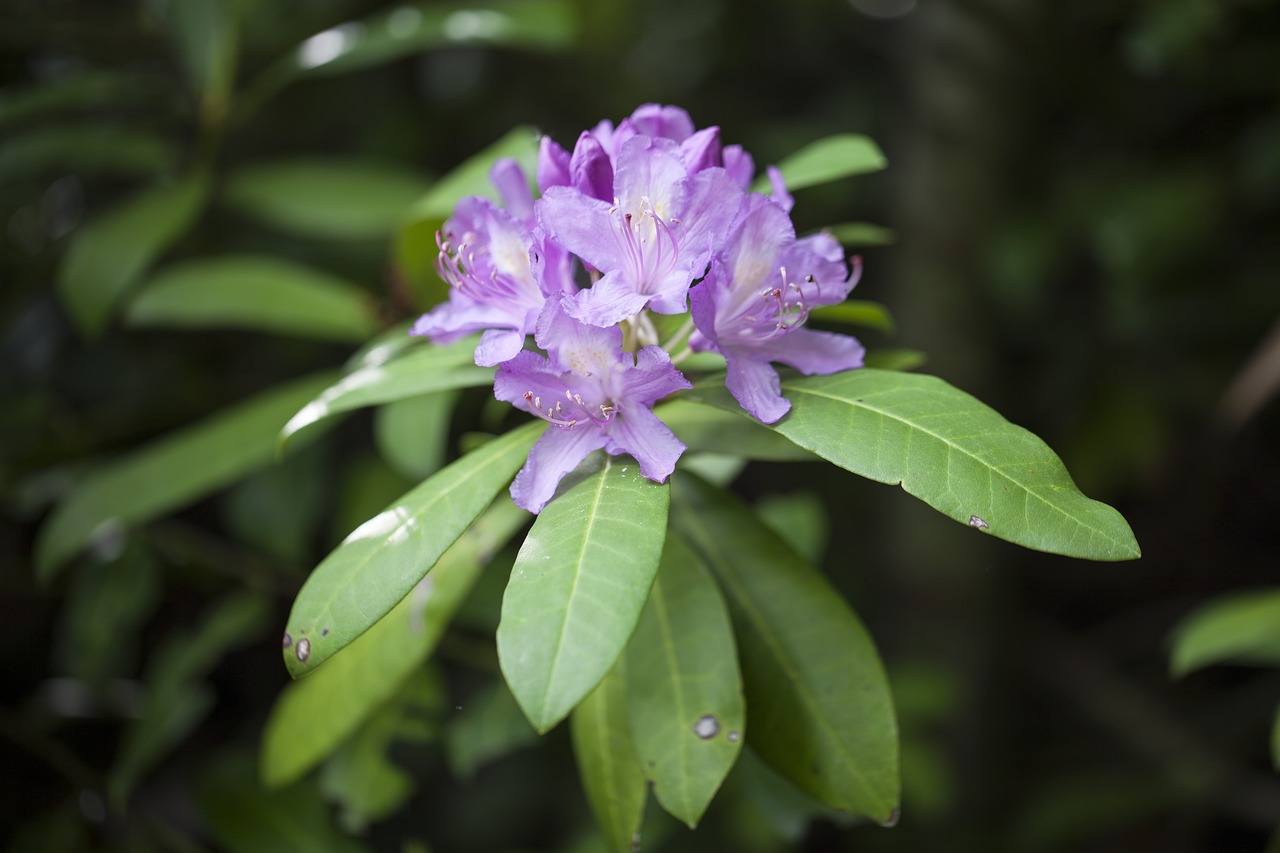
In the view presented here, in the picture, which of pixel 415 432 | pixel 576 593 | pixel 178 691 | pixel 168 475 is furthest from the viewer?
pixel 178 691

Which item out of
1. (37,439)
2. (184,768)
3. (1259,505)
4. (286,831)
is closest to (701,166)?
(286,831)

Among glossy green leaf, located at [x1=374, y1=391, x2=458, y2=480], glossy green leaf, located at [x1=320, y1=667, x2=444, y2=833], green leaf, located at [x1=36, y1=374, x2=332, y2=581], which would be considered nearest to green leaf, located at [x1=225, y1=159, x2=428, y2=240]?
green leaf, located at [x1=36, y1=374, x2=332, y2=581]

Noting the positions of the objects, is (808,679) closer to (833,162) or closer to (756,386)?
(756,386)

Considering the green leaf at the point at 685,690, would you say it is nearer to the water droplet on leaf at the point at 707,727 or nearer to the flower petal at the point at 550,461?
the water droplet on leaf at the point at 707,727

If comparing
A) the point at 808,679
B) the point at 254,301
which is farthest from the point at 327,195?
the point at 808,679

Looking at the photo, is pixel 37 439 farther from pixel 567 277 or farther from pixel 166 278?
pixel 567 277

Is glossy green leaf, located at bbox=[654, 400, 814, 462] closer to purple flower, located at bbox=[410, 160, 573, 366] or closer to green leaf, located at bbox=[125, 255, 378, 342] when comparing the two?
purple flower, located at bbox=[410, 160, 573, 366]
